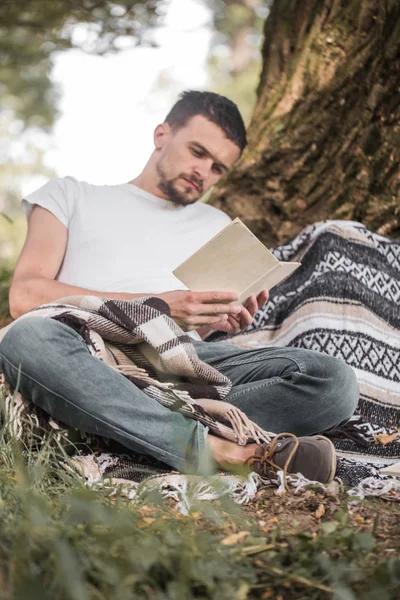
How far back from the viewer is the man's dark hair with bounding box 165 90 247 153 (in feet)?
9.02

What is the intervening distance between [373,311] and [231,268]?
86 centimetres

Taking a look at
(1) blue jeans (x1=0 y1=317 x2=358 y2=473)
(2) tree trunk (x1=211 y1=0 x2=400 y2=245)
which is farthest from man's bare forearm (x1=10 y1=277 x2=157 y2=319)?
(2) tree trunk (x1=211 y1=0 x2=400 y2=245)

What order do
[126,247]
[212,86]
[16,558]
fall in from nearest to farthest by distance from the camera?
[16,558] < [126,247] < [212,86]

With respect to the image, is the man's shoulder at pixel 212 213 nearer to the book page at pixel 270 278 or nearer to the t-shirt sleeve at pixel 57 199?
the t-shirt sleeve at pixel 57 199

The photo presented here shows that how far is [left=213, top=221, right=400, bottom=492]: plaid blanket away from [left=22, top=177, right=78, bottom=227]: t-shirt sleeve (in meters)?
0.82

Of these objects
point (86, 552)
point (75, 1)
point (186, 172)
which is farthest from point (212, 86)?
point (86, 552)

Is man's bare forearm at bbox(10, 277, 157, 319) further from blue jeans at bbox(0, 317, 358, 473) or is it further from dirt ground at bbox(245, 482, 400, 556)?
dirt ground at bbox(245, 482, 400, 556)

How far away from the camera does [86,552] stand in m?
0.95

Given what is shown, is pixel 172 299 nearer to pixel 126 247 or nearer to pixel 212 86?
pixel 126 247

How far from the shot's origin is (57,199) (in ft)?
8.01

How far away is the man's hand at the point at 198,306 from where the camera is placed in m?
1.97

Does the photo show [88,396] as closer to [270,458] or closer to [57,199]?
[270,458]

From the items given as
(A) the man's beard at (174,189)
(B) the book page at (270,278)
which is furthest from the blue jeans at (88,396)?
(A) the man's beard at (174,189)

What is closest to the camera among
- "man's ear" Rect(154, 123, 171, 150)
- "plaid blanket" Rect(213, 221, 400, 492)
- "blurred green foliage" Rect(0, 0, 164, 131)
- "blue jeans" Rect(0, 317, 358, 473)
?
"blue jeans" Rect(0, 317, 358, 473)
